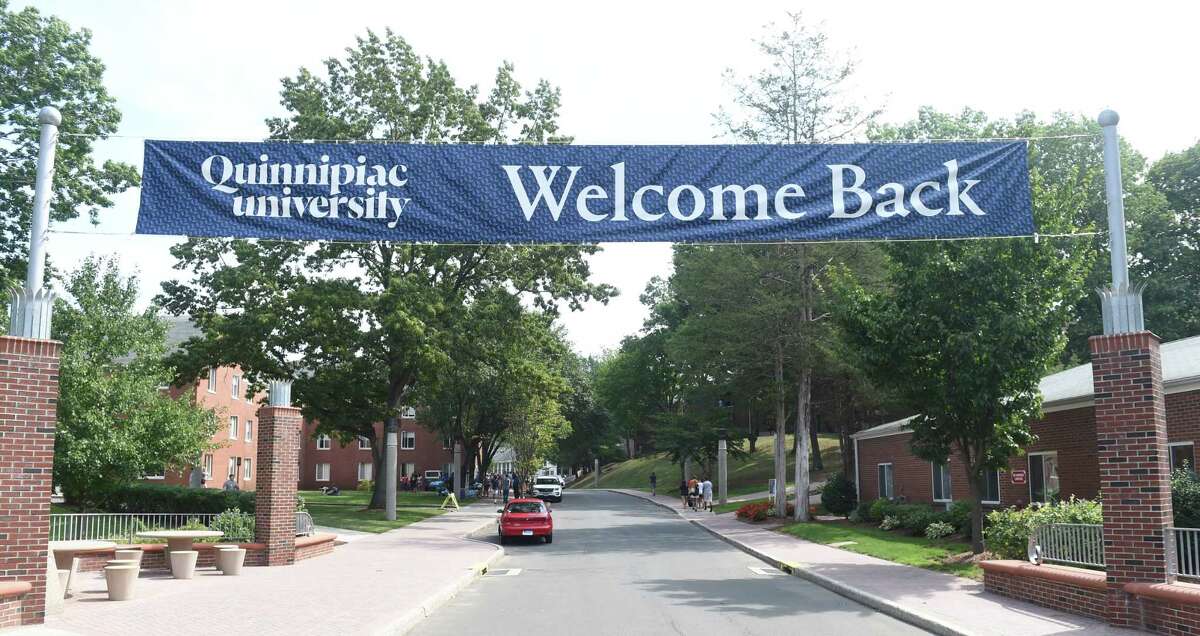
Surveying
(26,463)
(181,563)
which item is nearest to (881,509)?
(181,563)

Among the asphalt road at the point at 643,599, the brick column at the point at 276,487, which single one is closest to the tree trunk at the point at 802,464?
the asphalt road at the point at 643,599

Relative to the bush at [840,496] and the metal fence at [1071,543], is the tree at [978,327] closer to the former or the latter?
the metal fence at [1071,543]

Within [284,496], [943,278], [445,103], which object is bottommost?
[284,496]

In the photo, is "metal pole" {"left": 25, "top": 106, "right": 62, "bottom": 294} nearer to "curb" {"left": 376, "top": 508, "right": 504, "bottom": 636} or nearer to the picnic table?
"curb" {"left": 376, "top": 508, "right": 504, "bottom": 636}

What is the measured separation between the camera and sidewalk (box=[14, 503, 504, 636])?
1094cm

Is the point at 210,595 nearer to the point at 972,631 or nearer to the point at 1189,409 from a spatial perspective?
the point at 972,631

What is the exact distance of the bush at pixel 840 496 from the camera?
3431 centimetres

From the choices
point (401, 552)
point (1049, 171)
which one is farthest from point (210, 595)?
point (1049, 171)

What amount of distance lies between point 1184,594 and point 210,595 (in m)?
A: 12.8

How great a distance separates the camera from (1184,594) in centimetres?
969

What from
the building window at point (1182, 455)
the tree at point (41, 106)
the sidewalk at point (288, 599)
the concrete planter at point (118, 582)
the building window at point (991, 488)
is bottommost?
the sidewalk at point (288, 599)

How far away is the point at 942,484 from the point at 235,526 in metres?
21.2

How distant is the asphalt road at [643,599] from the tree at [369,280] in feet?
39.9

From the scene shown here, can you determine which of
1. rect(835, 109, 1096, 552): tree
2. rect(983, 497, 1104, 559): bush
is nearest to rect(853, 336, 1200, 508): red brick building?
rect(835, 109, 1096, 552): tree
